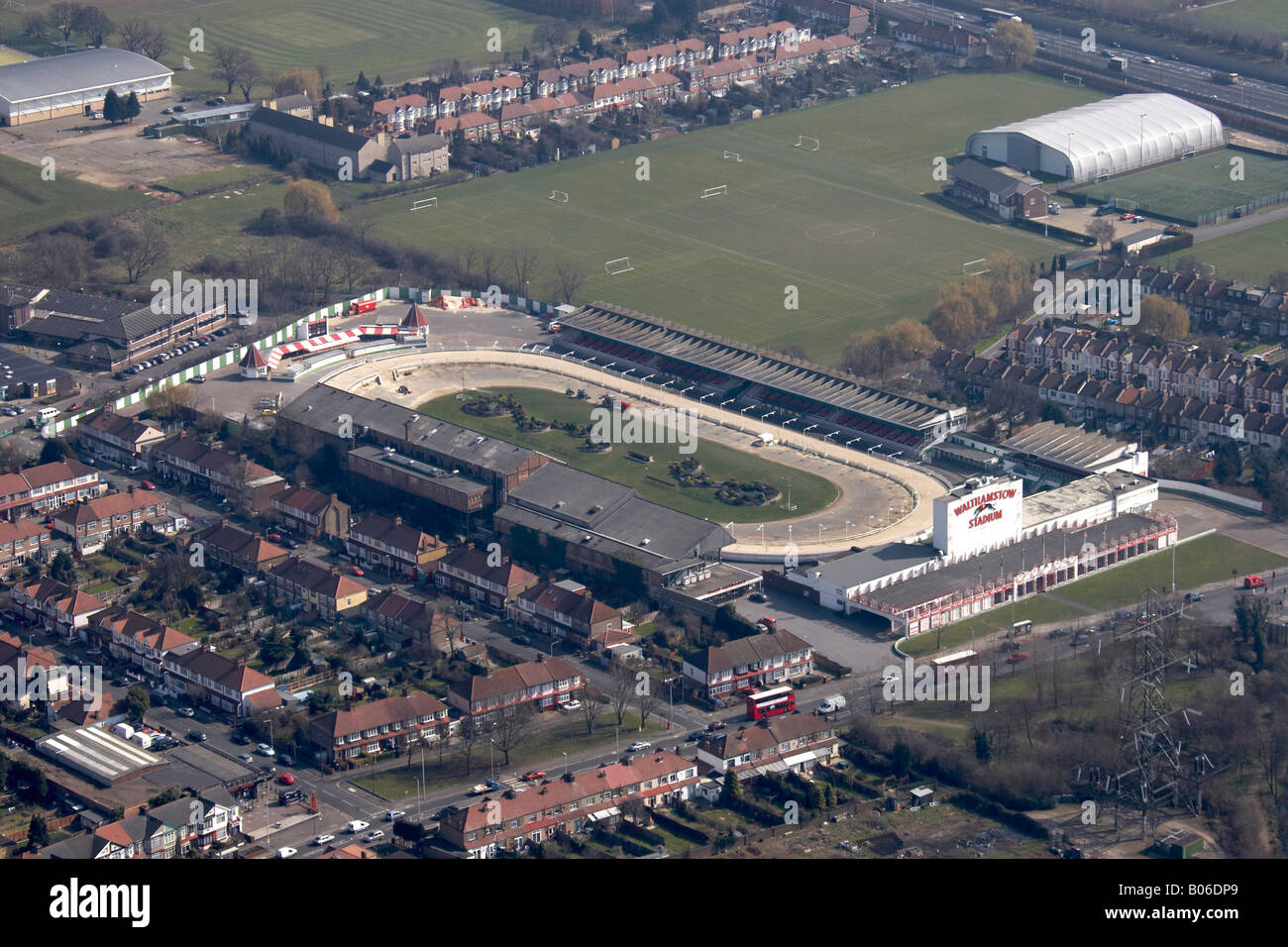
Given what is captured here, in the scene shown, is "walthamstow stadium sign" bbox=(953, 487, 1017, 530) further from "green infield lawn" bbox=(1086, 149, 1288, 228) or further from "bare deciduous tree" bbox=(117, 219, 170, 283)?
"bare deciduous tree" bbox=(117, 219, 170, 283)

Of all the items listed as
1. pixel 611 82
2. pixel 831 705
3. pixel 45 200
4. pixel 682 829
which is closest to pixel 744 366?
pixel 831 705

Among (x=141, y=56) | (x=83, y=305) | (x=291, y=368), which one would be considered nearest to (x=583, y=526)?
(x=291, y=368)

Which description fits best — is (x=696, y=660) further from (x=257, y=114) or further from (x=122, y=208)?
(x=257, y=114)

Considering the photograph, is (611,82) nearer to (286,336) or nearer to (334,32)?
(334,32)

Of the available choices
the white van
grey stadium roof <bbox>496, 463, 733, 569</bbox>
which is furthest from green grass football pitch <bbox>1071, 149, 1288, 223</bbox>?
the white van

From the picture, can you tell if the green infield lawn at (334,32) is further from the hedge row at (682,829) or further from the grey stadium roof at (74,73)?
the hedge row at (682,829)
